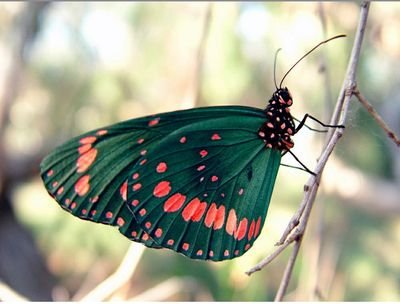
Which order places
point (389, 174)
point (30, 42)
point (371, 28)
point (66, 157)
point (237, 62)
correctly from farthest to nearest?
point (389, 174)
point (30, 42)
point (237, 62)
point (371, 28)
point (66, 157)

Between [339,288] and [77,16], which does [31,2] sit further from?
[339,288]

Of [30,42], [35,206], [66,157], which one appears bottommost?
[35,206]

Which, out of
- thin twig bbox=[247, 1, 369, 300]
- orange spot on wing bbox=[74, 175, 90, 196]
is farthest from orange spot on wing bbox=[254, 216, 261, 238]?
orange spot on wing bbox=[74, 175, 90, 196]

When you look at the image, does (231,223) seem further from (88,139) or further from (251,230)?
(88,139)

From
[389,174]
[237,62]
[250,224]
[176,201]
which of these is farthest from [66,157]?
[389,174]

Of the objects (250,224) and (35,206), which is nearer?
(250,224)

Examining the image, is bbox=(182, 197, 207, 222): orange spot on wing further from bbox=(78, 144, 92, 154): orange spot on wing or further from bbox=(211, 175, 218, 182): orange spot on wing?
bbox=(78, 144, 92, 154): orange spot on wing

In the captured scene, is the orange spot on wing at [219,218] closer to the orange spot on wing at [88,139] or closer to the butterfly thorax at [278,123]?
the butterfly thorax at [278,123]
